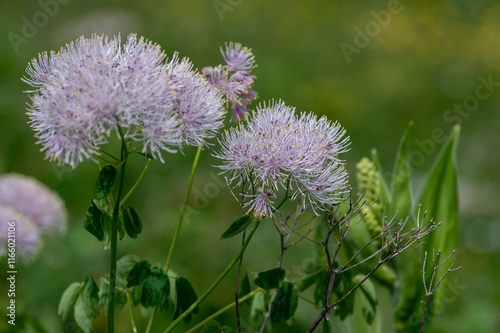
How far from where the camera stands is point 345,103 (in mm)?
4973

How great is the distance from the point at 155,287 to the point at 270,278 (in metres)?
0.30

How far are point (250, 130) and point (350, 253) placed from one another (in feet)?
2.57

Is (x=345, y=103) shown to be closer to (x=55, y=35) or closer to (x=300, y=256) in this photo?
(x=300, y=256)

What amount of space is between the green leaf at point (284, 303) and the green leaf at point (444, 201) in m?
0.76

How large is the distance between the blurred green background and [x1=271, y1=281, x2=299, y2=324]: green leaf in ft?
4.16

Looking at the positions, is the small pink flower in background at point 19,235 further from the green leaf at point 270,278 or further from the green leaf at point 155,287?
the green leaf at point 270,278

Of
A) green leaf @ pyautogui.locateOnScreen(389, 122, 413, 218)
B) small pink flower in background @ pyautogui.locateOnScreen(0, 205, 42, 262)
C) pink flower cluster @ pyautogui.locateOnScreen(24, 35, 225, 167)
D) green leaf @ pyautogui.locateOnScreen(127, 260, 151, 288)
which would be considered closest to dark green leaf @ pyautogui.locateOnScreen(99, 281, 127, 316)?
green leaf @ pyautogui.locateOnScreen(127, 260, 151, 288)

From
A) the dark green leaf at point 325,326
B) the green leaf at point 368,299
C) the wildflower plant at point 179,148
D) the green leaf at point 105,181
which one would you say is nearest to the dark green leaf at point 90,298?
the wildflower plant at point 179,148

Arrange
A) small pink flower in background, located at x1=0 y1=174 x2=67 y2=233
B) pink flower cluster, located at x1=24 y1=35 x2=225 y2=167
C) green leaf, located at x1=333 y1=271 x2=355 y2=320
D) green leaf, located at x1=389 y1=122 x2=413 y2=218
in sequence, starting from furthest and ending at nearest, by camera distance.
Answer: small pink flower in background, located at x1=0 y1=174 x2=67 y2=233 → green leaf, located at x1=389 y1=122 x2=413 y2=218 → green leaf, located at x1=333 y1=271 x2=355 y2=320 → pink flower cluster, located at x1=24 y1=35 x2=225 y2=167

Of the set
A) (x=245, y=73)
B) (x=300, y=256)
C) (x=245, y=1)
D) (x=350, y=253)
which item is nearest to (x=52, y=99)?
(x=245, y=73)

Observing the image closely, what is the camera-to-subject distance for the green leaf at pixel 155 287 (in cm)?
148

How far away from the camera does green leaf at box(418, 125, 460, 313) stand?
2.15 metres

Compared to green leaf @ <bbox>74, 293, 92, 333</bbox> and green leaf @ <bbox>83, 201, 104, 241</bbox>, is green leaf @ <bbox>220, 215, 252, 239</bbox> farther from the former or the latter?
green leaf @ <bbox>74, 293, 92, 333</bbox>

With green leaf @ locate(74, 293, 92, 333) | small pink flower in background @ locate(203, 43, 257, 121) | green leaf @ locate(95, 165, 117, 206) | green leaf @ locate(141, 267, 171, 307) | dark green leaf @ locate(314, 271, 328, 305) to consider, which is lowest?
green leaf @ locate(74, 293, 92, 333)
